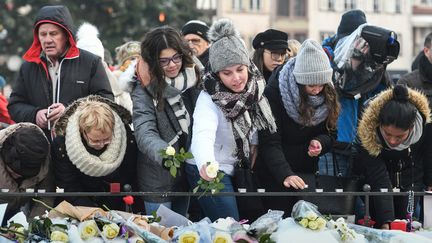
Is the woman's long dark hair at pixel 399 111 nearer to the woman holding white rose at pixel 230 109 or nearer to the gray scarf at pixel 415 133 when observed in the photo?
the gray scarf at pixel 415 133

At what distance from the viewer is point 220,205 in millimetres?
6961

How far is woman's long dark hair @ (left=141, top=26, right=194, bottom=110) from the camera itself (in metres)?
7.12

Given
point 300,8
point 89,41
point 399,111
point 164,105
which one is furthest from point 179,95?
point 300,8

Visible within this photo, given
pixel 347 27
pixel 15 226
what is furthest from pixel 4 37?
pixel 15 226

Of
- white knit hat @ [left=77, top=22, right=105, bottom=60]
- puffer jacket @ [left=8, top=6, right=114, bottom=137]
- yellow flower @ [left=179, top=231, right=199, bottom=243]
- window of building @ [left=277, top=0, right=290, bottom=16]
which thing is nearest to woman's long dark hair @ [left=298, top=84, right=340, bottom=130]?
puffer jacket @ [left=8, top=6, right=114, bottom=137]

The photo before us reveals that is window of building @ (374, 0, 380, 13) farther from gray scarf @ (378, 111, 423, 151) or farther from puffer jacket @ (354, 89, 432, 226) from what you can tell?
gray scarf @ (378, 111, 423, 151)

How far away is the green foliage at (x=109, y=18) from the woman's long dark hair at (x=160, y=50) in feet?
59.9

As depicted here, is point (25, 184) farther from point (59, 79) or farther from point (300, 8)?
point (300, 8)

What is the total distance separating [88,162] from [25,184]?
44 centimetres

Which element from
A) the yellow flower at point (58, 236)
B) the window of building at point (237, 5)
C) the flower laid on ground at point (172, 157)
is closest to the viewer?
the yellow flower at point (58, 236)

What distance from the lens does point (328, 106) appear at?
23.8 ft

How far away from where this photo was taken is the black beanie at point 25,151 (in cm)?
681

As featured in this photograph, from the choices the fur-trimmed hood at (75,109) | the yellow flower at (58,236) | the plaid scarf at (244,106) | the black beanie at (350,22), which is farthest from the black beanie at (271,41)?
the yellow flower at (58,236)

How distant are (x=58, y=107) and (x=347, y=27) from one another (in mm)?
2409
